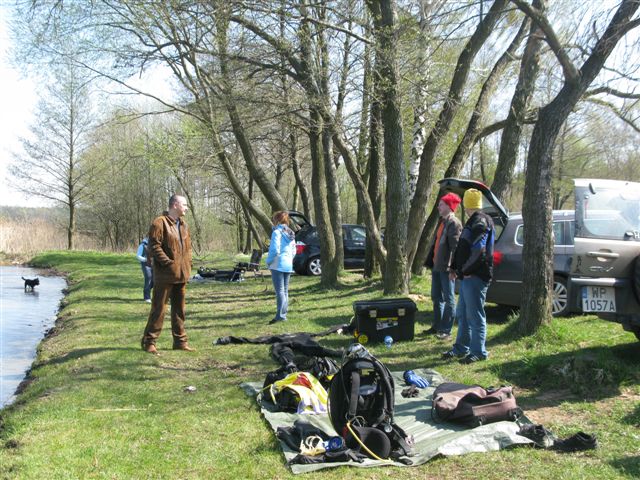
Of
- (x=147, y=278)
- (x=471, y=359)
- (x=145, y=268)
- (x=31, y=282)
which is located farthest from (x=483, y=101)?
(x=31, y=282)

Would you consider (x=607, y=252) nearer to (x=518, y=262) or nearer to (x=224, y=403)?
(x=518, y=262)

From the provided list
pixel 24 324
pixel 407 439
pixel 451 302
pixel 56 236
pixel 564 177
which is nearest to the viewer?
pixel 407 439

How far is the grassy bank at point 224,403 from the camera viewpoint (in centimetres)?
423

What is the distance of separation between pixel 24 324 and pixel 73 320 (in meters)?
1.86

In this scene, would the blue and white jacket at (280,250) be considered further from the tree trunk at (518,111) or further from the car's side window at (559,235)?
the tree trunk at (518,111)

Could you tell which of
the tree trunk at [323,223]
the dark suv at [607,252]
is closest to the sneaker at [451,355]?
the dark suv at [607,252]

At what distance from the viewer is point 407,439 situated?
4574mm

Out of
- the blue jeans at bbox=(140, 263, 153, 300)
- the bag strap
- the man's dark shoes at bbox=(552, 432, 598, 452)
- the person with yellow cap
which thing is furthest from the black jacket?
the blue jeans at bbox=(140, 263, 153, 300)

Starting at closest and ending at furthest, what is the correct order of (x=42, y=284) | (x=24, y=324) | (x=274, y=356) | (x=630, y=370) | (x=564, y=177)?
(x=630, y=370) → (x=274, y=356) → (x=24, y=324) → (x=42, y=284) → (x=564, y=177)

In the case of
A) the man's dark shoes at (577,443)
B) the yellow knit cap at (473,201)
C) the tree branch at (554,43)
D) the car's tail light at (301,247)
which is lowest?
the man's dark shoes at (577,443)

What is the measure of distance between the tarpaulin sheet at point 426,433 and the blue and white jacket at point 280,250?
4596 millimetres

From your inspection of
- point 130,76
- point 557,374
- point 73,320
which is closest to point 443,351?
point 557,374

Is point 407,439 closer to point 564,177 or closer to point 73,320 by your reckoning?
point 73,320

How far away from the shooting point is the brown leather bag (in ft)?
15.9
